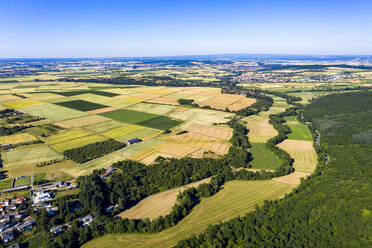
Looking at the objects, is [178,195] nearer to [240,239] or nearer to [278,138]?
[240,239]

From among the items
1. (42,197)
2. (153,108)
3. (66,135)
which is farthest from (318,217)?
(153,108)

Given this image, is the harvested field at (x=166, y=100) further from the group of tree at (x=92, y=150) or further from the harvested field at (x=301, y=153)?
the harvested field at (x=301, y=153)

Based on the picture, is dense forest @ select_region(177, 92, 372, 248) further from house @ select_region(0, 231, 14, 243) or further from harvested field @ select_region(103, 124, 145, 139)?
harvested field @ select_region(103, 124, 145, 139)

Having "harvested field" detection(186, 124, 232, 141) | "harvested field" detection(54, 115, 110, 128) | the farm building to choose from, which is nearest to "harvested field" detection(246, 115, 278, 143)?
"harvested field" detection(186, 124, 232, 141)

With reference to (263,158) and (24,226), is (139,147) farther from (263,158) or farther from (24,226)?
(263,158)

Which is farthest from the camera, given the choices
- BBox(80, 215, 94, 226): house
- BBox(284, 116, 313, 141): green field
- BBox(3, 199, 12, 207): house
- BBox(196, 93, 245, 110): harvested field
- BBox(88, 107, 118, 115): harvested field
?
BBox(196, 93, 245, 110): harvested field

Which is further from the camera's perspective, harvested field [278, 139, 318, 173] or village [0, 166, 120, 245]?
harvested field [278, 139, 318, 173]
